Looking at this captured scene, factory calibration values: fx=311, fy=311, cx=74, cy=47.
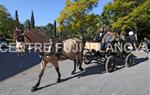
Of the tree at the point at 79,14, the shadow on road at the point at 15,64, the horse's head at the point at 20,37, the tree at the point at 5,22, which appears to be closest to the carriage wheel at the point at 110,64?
the horse's head at the point at 20,37

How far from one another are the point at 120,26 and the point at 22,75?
28.5m

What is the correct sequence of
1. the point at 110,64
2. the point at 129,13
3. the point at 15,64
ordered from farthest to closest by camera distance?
the point at 129,13 < the point at 15,64 < the point at 110,64

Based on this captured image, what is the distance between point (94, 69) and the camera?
14.1 metres

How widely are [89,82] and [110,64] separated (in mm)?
1822

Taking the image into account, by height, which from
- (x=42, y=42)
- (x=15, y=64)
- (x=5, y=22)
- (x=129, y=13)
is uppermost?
(x=5, y=22)

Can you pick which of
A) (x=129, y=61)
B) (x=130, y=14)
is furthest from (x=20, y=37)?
(x=130, y=14)

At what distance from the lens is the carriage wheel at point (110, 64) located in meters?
12.8

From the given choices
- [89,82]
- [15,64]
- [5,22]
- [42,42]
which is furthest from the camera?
[5,22]

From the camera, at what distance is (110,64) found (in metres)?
13.0

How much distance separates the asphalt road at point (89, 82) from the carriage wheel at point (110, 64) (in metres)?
0.24

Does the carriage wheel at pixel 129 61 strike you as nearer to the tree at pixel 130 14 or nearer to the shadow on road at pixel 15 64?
the shadow on road at pixel 15 64

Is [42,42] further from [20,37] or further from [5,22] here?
[5,22]

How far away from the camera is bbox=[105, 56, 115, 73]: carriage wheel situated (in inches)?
504

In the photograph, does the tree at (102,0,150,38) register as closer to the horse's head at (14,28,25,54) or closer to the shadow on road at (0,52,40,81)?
the shadow on road at (0,52,40,81)
